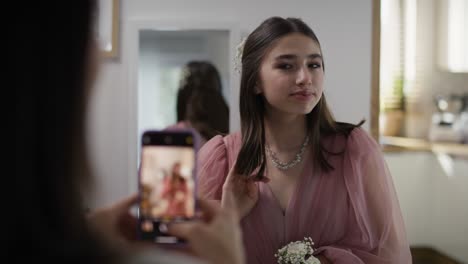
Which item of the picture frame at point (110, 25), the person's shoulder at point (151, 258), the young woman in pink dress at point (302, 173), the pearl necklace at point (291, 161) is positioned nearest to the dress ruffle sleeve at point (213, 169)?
the young woman in pink dress at point (302, 173)

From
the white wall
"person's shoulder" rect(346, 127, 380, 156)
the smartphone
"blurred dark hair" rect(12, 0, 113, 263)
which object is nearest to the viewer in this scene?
"blurred dark hair" rect(12, 0, 113, 263)

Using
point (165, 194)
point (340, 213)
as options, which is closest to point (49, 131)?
point (165, 194)

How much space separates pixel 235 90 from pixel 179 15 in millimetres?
369

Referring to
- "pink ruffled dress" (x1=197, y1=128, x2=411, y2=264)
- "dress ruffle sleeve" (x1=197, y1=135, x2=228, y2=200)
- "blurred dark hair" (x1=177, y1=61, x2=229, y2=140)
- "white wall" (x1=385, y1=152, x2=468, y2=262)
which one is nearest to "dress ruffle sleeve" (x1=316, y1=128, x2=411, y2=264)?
"pink ruffled dress" (x1=197, y1=128, x2=411, y2=264)

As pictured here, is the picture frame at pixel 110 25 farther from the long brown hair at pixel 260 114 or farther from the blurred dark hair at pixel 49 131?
the blurred dark hair at pixel 49 131

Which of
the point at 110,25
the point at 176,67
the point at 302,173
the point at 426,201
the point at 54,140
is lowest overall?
the point at 426,201

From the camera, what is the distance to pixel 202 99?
206 cm

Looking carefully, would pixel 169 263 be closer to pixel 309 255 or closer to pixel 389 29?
pixel 309 255

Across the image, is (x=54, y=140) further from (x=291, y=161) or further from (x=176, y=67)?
(x=176, y=67)

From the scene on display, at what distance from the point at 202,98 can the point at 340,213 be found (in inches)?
33.7

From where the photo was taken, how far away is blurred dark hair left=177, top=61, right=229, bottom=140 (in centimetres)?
204

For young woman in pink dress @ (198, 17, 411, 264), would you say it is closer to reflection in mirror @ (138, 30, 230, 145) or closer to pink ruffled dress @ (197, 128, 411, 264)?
pink ruffled dress @ (197, 128, 411, 264)

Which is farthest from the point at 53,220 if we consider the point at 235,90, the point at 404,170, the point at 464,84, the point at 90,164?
the point at 464,84

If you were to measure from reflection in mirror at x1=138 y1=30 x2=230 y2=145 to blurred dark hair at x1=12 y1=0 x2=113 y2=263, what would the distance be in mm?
1655
